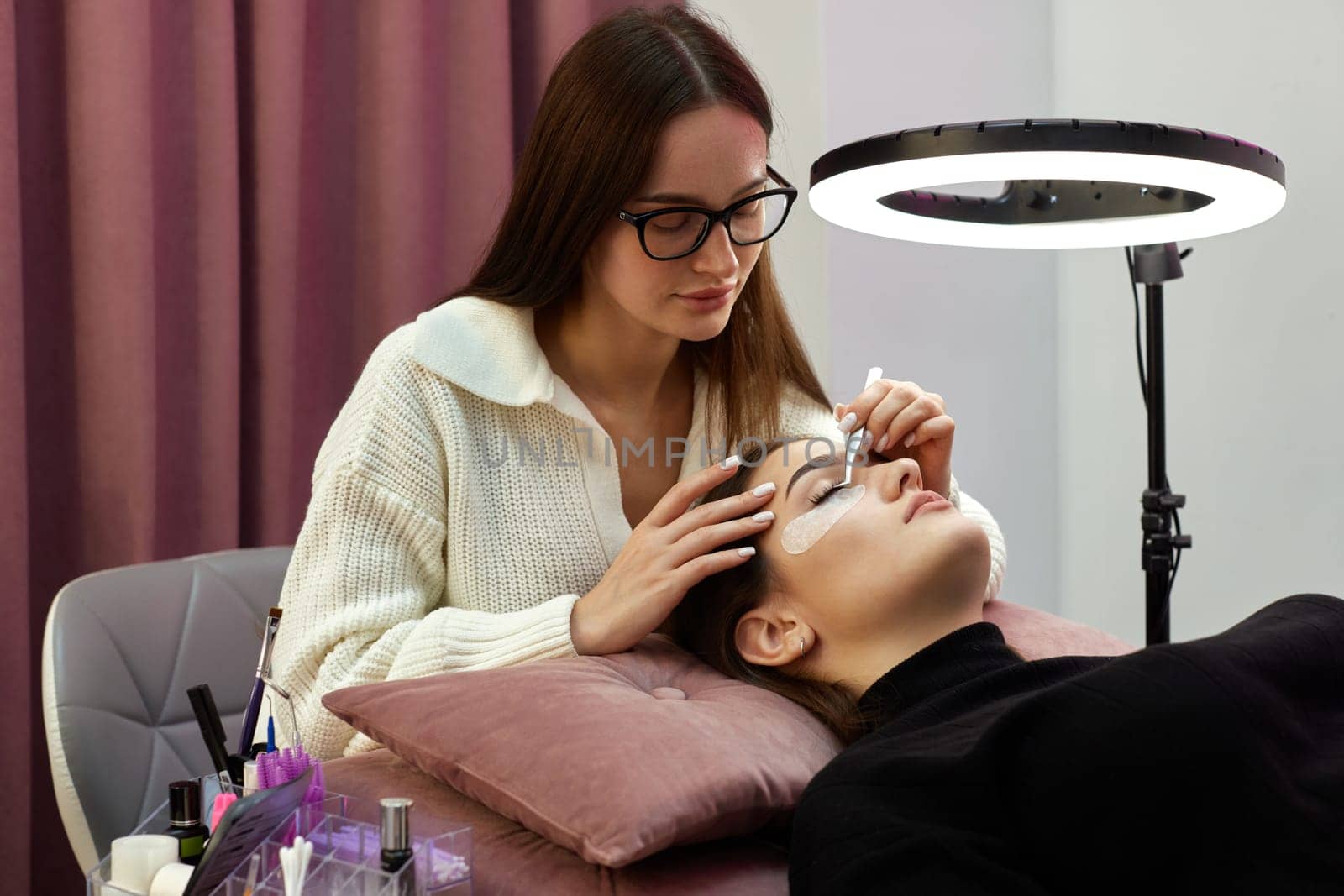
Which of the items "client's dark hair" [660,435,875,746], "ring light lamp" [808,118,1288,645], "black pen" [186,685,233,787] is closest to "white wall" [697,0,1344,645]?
"ring light lamp" [808,118,1288,645]

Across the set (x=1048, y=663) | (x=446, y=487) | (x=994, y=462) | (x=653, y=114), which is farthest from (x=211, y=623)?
(x=994, y=462)

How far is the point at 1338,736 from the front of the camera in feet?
3.20

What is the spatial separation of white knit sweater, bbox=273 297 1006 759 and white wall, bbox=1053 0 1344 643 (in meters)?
0.80

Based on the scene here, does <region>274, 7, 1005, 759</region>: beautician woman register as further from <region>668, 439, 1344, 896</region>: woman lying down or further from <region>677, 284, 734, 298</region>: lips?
<region>668, 439, 1344, 896</region>: woman lying down

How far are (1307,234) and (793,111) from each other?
84 centimetres

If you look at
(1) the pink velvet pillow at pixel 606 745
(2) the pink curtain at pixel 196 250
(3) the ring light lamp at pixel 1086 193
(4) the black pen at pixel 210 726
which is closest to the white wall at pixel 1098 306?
(3) the ring light lamp at pixel 1086 193

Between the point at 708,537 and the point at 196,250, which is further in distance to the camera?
the point at 196,250

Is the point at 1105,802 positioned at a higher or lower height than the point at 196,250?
lower

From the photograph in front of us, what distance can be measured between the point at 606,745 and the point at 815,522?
0.39 metres

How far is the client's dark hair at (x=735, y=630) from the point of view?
3.70ft

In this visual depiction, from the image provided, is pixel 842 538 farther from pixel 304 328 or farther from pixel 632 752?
pixel 304 328

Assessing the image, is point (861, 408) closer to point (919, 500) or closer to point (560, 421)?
point (919, 500)

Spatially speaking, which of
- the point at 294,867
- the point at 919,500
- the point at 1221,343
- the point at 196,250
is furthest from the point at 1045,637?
the point at 196,250

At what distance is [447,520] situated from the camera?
1.31 meters
